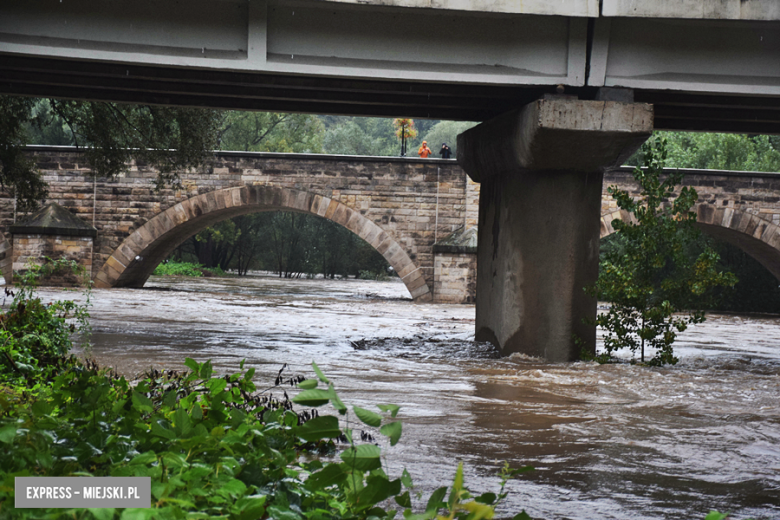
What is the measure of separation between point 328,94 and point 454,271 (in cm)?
1057

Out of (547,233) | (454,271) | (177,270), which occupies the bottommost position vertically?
(177,270)

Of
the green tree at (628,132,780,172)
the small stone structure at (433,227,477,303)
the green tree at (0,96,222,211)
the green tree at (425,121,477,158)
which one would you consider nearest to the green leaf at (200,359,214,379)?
the green tree at (0,96,222,211)

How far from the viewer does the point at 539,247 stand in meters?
7.38

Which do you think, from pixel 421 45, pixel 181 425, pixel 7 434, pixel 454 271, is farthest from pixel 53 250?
pixel 7 434

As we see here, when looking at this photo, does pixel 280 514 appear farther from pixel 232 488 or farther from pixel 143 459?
pixel 143 459

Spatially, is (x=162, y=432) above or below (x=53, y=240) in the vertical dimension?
below

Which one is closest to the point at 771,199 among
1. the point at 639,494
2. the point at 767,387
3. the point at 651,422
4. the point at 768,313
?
the point at 768,313

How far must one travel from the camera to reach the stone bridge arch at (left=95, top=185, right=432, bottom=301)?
18.3 metres

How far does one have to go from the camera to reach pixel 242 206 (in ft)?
61.4

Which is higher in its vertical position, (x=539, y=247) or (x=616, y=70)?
(x=616, y=70)

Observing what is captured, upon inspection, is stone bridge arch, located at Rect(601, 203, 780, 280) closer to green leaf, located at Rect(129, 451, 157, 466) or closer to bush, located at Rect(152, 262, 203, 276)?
bush, located at Rect(152, 262, 203, 276)

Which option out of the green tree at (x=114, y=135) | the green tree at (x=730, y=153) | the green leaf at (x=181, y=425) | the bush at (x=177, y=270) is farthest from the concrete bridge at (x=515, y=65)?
the bush at (x=177, y=270)

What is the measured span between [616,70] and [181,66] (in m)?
3.75

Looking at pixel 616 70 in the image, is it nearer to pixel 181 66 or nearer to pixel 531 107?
pixel 531 107
